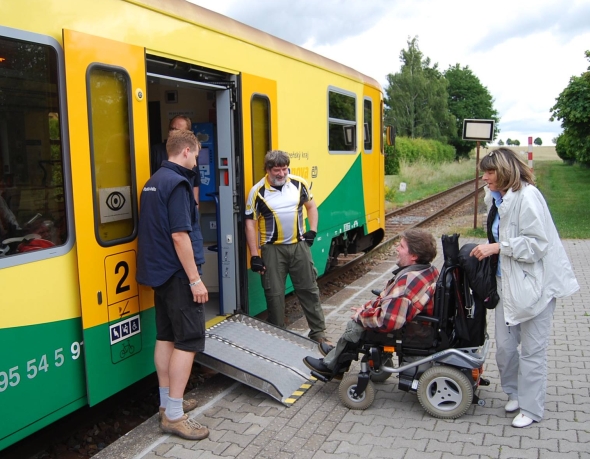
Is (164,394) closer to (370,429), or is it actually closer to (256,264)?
(370,429)

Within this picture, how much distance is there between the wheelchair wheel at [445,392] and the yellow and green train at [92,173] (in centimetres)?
190

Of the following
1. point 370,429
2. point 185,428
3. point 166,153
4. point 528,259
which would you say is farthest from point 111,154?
point 528,259

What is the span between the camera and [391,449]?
3.80 m

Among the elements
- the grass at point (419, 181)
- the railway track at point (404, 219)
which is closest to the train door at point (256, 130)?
the railway track at point (404, 219)

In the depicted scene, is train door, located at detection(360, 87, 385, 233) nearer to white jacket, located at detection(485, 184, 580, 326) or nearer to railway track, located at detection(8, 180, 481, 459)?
railway track, located at detection(8, 180, 481, 459)

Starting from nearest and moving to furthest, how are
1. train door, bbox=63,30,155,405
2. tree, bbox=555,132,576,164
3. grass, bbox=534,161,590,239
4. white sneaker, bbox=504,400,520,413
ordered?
1. train door, bbox=63,30,155,405
2. white sneaker, bbox=504,400,520,413
3. grass, bbox=534,161,590,239
4. tree, bbox=555,132,576,164

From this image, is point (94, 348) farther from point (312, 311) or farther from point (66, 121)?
point (312, 311)

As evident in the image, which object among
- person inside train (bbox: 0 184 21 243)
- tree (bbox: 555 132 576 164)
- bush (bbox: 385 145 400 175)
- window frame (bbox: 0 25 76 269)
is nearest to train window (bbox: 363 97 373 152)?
window frame (bbox: 0 25 76 269)

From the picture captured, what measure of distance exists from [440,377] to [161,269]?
1967mm

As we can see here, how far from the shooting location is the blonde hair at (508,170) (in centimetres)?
398

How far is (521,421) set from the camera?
13.2 feet

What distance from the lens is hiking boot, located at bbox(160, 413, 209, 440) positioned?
155 inches

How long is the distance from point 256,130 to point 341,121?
2.52 meters

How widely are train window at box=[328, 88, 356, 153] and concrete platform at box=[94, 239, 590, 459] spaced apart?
367cm
